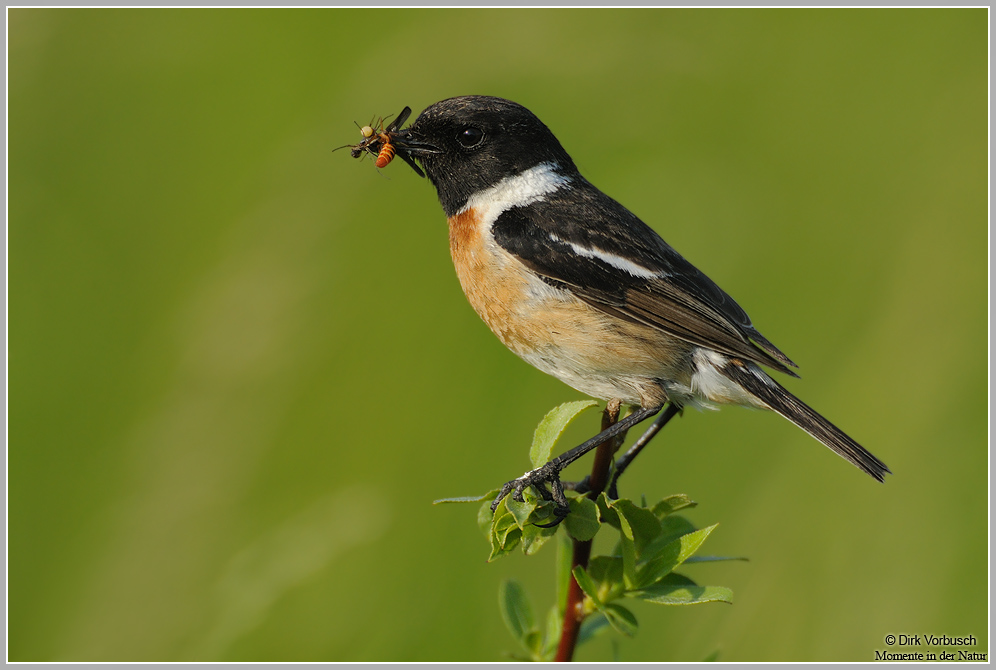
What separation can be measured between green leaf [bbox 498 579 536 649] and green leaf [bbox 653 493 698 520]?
488 mm

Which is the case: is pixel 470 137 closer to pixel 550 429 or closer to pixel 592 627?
pixel 550 429

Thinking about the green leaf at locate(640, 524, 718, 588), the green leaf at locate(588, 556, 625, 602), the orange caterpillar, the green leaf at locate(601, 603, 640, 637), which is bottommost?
the green leaf at locate(601, 603, 640, 637)

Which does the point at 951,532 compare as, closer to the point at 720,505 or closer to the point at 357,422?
the point at 720,505

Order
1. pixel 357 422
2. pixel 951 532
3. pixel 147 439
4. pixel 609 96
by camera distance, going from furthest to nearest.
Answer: pixel 609 96
pixel 357 422
pixel 147 439
pixel 951 532

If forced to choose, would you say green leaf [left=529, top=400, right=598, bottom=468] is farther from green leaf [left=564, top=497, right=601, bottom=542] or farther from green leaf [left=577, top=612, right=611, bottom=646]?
green leaf [left=577, top=612, right=611, bottom=646]

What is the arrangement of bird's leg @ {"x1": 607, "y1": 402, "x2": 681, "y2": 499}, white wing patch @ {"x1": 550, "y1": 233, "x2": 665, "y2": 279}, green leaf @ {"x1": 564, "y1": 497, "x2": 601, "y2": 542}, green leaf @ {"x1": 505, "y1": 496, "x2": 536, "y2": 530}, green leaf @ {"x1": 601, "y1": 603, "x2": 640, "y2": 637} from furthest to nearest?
white wing patch @ {"x1": 550, "y1": 233, "x2": 665, "y2": 279}
bird's leg @ {"x1": 607, "y1": 402, "x2": 681, "y2": 499}
green leaf @ {"x1": 601, "y1": 603, "x2": 640, "y2": 637}
green leaf @ {"x1": 564, "y1": 497, "x2": 601, "y2": 542}
green leaf @ {"x1": 505, "y1": 496, "x2": 536, "y2": 530}

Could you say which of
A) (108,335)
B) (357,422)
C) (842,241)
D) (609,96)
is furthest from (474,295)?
(842,241)

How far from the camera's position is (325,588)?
3.87 meters

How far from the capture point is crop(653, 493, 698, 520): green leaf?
6.50 feet

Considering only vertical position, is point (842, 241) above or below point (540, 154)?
below

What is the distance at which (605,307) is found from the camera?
125 inches

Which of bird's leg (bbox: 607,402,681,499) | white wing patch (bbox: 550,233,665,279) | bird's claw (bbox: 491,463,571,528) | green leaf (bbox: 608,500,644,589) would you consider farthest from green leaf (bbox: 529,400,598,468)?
white wing patch (bbox: 550,233,665,279)

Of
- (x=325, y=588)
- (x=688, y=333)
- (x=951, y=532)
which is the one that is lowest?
(x=325, y=588)

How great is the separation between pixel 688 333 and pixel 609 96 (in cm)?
255
